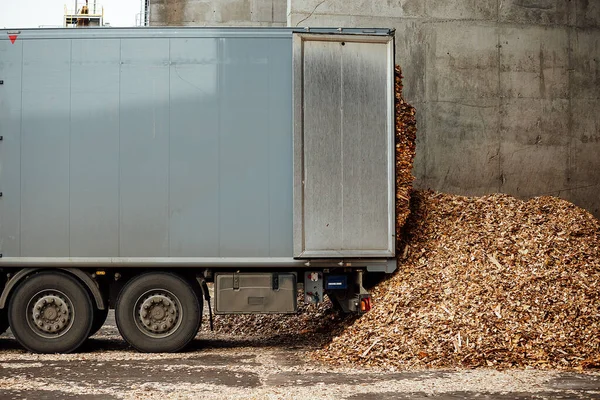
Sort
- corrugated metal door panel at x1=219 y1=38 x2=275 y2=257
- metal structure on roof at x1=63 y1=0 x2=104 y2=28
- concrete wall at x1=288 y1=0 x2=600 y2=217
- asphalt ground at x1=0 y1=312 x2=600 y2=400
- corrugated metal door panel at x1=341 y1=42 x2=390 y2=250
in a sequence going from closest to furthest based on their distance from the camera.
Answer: asphalt ground at x1=0 y1=312 x2=600 y2=400
corrugated metal door panel at x1=219 y1=38 x2=275 y2=257
corrugated metal door panel at x1=341 y1=42 x2=390 y2=250
concrete wall at x1=288 y1=0 x2=600 y2=217
metal structure on roof at x1=63 y1=0 x2=104 y2=28

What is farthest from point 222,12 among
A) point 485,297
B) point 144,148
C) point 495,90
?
point 485,297

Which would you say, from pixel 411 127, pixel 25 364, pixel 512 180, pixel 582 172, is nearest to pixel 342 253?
pixel 411 127

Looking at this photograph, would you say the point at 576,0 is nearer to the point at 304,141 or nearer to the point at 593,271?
the point at 593,271

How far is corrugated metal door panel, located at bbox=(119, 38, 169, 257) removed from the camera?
1005 centimetres

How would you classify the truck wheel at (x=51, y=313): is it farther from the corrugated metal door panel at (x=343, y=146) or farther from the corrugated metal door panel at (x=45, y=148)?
the corrugated metal door panel at (x=343, y=146)

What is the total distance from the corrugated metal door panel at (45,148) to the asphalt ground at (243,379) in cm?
155

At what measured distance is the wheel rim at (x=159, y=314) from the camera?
10.1 metres

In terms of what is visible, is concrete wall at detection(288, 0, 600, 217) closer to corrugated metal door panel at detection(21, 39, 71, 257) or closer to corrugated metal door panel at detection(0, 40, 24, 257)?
corrugated metal door panel at detection(21, 39, 71, 257)

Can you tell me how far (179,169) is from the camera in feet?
33.1

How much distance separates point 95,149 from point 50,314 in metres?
Result: 2.21

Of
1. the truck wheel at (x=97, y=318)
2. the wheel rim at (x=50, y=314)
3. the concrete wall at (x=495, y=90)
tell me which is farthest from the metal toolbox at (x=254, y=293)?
the concrete wall at (x=495, y=90)

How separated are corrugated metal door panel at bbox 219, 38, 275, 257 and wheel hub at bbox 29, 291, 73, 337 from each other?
220 centimetres

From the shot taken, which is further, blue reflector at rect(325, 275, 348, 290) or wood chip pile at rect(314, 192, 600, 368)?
blue reflector at rect(325, 275, 348, 290)

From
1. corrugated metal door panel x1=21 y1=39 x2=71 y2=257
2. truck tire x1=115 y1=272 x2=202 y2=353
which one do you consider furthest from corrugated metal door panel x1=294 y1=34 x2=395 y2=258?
corrugated metal door panel x1=21 y1=39 x2=71 y2=257
